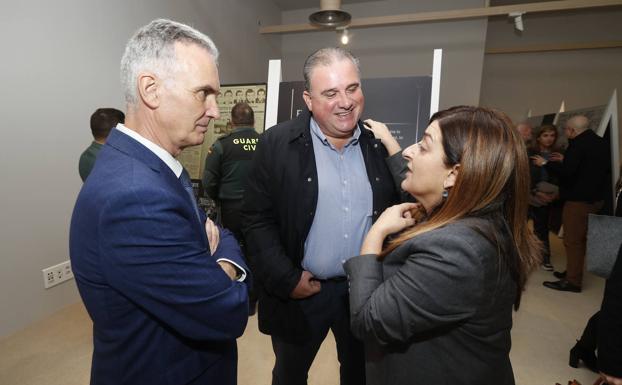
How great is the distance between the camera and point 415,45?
6.24 m

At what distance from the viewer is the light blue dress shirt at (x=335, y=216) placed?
150 centimetres

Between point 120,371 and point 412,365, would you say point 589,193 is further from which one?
point 120,371

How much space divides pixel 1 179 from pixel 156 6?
2349mm

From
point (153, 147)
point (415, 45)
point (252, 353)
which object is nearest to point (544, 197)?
point (415, 45)

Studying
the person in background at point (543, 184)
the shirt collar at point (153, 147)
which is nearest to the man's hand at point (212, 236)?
the shirt collar at point (153, 147)

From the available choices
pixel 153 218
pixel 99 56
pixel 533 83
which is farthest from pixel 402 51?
pixel 153 218

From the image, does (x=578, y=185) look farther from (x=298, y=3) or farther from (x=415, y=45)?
(x=298, y=3)

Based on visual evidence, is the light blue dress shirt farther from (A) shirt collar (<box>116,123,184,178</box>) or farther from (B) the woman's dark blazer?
(A) shirt collar (<box>116,123,184,178</box>)

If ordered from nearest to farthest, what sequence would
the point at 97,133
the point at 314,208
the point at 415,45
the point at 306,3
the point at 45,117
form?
the point at 314,208 < the point at 97,133 < the point at 45,117 < the point at 415,45 < the point at 306,3

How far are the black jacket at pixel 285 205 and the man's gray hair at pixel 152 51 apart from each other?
730mm

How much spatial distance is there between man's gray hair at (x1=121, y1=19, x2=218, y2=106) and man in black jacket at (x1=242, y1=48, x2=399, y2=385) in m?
0.74

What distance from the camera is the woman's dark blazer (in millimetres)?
808

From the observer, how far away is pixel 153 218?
0.72 m

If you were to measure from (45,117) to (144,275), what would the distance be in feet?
9.08
